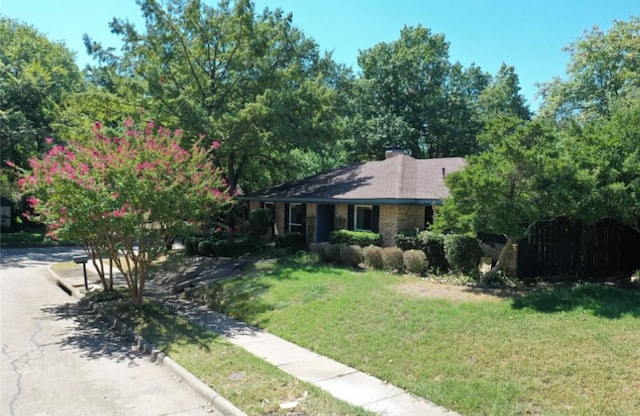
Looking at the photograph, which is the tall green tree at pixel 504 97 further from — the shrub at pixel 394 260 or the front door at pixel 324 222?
the shrub at pixel 394 260

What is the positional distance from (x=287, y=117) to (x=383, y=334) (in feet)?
48.7

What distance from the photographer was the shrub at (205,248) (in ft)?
65.4

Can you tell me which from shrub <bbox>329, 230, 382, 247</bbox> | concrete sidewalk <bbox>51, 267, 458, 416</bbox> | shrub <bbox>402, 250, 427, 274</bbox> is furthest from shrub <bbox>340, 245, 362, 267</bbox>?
concrete sidewalk <bbox>51, 267, 458, 416</bbox>

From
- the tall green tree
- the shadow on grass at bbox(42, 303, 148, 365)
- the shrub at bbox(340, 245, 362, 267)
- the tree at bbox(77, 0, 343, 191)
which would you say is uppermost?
the tall green tree

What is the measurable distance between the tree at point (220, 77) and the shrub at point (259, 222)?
2.35 meters

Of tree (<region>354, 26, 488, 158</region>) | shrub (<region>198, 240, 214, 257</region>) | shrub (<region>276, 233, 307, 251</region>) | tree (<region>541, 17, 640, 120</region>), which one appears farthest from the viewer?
tree (<region>354, 26, 488, 158</region>)

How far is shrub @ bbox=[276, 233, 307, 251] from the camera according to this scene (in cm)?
2067

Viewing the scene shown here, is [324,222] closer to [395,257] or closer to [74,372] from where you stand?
[395,257]

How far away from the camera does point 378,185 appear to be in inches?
748

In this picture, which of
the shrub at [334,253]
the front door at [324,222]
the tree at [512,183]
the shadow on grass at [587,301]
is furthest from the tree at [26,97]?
the shadow on grass at [587,301]

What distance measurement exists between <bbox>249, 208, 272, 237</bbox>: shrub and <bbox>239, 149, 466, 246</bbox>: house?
63 cm

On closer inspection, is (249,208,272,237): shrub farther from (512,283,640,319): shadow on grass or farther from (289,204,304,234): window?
(512,283,640,319): shadow on grass

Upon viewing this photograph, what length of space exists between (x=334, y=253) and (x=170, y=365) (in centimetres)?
924

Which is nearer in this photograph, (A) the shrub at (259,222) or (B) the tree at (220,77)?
(B) the tree at (220,77)
